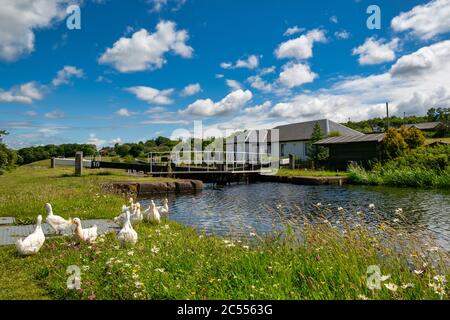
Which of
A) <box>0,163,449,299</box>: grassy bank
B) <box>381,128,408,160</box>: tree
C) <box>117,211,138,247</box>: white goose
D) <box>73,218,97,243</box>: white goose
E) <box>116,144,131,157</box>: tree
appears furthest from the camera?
<box>116,144,131,157</box>: tree

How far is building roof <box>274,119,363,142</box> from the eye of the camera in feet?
166

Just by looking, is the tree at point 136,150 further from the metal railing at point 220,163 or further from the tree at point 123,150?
the metal railing at point 220,163

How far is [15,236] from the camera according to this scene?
8125 mm

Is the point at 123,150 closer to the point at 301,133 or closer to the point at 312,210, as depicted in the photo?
the point at 301,133

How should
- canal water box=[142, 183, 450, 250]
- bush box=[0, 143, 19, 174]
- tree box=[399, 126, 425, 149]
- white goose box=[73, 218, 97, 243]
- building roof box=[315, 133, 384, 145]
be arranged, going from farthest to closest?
building roof box=[315, 133, 384, 145], tree box=[399, 126, 425, 149], bush box=[0, 143, 19, 174], canal water box=[142, 183, 450, 250], white goose box=[73, 218, 97, 243]

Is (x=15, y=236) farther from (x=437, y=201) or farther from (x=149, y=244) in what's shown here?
(x=437, y=201)

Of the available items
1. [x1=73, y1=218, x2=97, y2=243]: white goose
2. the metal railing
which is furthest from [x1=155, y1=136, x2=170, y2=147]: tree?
[x1=73, y1=218, x2=97, y2=243]: white goose

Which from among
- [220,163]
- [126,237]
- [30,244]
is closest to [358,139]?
[220,163]

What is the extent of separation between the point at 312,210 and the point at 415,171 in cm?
1314

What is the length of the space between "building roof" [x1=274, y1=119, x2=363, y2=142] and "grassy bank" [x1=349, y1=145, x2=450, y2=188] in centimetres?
1996

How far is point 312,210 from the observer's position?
50.4ft

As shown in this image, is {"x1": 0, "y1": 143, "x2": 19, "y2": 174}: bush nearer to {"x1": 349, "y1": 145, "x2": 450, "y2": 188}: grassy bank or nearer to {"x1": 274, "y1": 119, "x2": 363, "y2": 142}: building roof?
{"x1": 349, "y1": 145, "x2": 450, "y2": 188}: grassy bank

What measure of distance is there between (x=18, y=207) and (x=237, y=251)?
326 inches

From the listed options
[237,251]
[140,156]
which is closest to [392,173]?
[237,251]
